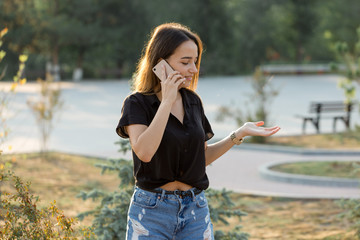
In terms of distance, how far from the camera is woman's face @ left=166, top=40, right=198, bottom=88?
3014 mm

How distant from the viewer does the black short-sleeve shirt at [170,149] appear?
9.63 ft

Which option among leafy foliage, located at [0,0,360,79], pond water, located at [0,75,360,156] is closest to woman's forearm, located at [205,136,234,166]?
pond water, located at [0,75,360,156]

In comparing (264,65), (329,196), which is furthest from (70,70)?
(329,196)

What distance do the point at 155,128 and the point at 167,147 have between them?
16 centimetres

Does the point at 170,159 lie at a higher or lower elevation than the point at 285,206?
higher

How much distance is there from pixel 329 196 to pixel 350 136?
21.4ft

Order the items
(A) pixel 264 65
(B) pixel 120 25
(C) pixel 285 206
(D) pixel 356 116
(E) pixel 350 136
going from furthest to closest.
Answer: (A) pixel 264 65 < (B) pixel 120 25 < (D) pixel 356 116 < (E) pixel 350 136 < (C) pixel 285 206

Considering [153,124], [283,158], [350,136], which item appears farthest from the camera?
[350,136]

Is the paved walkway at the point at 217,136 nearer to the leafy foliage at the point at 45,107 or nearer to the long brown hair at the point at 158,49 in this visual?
the leafy foliage at the point at 45,107

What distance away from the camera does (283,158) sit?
490 inches

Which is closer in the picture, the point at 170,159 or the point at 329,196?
the point at 170,159

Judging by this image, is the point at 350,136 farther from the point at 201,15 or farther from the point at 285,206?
the point at 201,15

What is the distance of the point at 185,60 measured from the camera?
3.04m

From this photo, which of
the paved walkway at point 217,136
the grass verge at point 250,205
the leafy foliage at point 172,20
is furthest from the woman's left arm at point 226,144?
the leafy foliage at point 172,20
